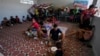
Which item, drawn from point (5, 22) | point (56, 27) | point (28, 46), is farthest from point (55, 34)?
point (5, 22)

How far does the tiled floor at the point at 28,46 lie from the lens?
4305mm

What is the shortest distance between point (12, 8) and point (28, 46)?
3.60 meters

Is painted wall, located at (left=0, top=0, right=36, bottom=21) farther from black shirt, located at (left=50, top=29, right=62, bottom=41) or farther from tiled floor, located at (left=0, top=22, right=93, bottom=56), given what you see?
black shirt, located at (left=50, top=29, right=62, bottom=41)

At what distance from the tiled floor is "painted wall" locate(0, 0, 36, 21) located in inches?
67.0

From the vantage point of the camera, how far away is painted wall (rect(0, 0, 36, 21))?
23.1ft

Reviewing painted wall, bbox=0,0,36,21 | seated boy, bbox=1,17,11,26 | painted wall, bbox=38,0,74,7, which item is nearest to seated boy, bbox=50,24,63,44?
seated boy, bbox=1,17,11,26

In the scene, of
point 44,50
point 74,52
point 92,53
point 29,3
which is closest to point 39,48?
point 44,50

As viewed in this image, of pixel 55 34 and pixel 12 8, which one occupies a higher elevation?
pixel 12 8

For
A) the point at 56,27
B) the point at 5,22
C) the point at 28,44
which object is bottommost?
the point at 28,44

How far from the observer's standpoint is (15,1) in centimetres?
782

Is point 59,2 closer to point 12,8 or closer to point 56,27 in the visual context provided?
point 12,8

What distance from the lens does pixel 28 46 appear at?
4789mm

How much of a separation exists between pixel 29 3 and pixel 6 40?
4344 mm

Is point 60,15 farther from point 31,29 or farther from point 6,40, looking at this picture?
point 6,40
